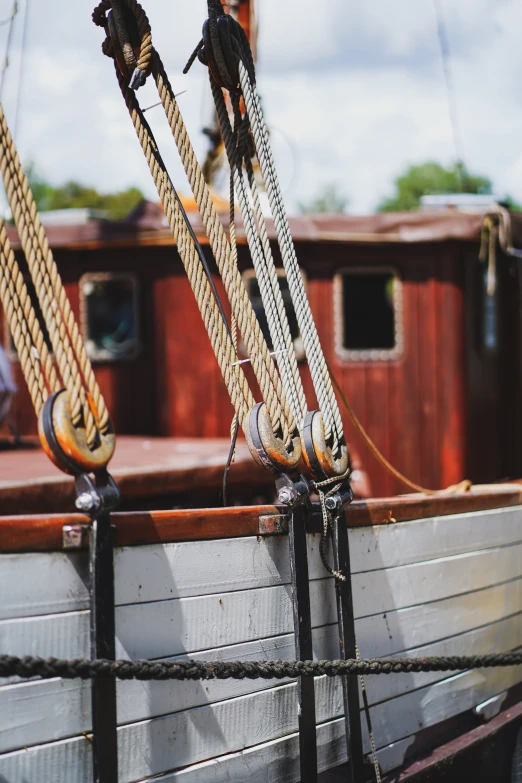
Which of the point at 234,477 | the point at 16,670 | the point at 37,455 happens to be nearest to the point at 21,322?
the point at 16,670

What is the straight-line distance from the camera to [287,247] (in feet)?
9.69

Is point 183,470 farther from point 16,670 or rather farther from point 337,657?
point 16,670

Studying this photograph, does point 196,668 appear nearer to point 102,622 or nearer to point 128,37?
point 102,622

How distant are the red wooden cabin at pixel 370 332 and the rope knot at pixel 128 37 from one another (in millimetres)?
3585

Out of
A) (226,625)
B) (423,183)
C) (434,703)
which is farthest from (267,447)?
(423,183)

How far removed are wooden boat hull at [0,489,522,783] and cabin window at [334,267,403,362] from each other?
3111 mm

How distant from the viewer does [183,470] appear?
15.2 ft

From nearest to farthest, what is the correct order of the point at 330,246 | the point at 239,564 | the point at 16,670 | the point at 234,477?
the point at 16,670 → the point at 239,564 → the point at 234,477 → the point at 330,246

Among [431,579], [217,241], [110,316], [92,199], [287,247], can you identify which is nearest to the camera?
[217,241]

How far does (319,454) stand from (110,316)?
15.0ft

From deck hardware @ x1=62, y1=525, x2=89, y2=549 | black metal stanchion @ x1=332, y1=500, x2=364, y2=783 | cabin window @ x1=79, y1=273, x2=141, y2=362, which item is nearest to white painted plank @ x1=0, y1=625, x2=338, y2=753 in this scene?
black metal stanchion @ x1=332, y1=500, x2=364, y2=783

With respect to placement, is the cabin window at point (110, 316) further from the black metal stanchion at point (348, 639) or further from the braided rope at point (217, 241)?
the black metal stanchion at point (348, 639)

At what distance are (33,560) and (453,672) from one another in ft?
6.45

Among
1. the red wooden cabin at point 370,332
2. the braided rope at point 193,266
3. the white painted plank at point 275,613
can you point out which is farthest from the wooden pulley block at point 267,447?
the red wooden cabin at point 370,332
